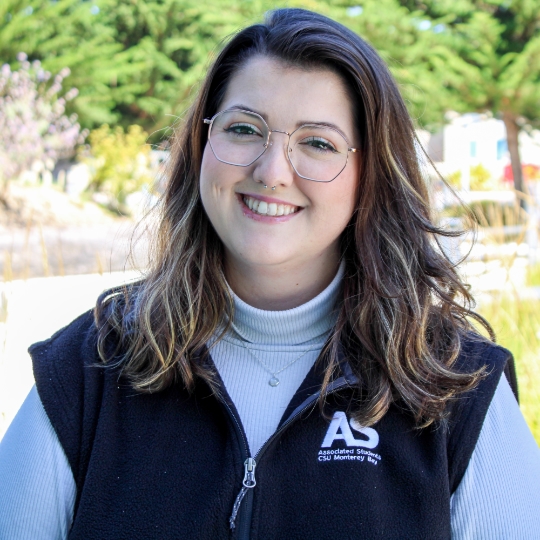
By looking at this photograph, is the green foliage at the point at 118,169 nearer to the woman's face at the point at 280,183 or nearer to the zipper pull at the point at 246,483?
the woman's face at the point at 280,183

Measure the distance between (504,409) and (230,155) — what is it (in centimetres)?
89

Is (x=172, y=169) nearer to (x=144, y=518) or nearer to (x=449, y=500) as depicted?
(x=144, y=518)

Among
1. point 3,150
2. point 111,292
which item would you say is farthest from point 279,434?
point 3,150

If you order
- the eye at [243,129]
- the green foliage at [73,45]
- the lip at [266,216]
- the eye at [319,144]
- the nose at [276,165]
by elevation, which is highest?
the green foliage at [73,45]

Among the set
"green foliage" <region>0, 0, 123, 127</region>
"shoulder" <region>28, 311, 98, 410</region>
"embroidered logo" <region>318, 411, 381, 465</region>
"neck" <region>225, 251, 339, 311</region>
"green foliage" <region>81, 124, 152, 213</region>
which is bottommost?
"embroidered logo" <region>318, 411, 381, 465</region>

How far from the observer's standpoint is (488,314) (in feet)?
12.7

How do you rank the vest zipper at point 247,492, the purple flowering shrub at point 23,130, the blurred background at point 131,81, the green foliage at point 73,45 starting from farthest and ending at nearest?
1. the green foliage at point 73,45
2. the blurred background at point 131,81
3. the purple flowering shrub at point 23,130
4. the vest zipper at point 247,492

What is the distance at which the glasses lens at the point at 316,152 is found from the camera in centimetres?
160

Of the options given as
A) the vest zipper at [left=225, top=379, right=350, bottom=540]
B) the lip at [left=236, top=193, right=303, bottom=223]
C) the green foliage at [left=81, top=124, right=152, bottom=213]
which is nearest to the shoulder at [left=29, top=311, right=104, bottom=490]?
the vest zipper at [left=225, top=379, right=350, bottom=540]

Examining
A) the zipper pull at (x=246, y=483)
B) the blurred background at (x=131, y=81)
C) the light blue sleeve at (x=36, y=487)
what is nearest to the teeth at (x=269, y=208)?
the zipper pull at (x=246, y=483)

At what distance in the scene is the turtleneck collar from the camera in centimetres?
172

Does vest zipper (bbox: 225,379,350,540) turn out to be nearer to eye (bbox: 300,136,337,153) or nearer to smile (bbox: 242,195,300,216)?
smile (bbox: 242,195,300,216)

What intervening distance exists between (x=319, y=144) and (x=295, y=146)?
2.3 inches

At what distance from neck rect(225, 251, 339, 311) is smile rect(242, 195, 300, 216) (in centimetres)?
16
